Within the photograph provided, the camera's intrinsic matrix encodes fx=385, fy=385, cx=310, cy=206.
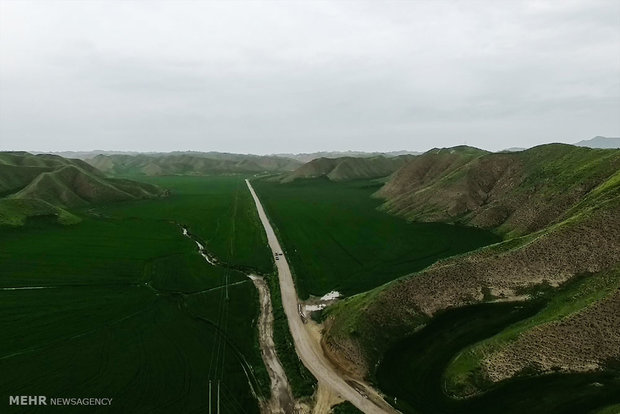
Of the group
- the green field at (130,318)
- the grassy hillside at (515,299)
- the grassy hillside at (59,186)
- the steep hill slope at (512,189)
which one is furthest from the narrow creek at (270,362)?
the grassy hillside at (59,186)

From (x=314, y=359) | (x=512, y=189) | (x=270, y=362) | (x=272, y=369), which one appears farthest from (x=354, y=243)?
(x=272, y=369)

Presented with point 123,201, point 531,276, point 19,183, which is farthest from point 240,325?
point 19,183

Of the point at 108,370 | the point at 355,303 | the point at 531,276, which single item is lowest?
the point at 108,370

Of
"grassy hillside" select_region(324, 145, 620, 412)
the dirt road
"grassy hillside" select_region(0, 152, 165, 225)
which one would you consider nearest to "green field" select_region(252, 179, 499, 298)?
the dirt road

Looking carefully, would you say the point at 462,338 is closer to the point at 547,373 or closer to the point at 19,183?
the point at 547,373

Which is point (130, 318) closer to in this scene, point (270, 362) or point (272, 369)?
point (270, 362)
